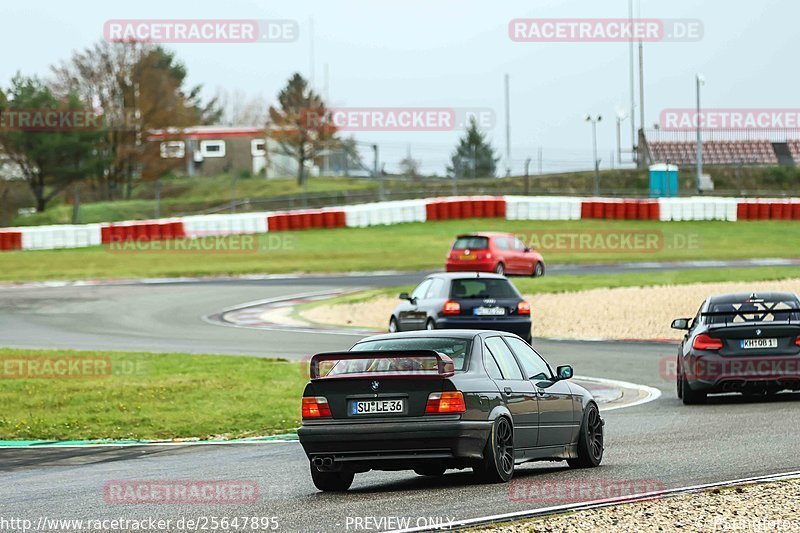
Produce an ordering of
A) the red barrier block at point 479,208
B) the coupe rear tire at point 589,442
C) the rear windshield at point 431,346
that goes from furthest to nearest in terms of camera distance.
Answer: the red barrier block at point 479,208, the coupe rear tire at point 589,442, the rear windshield at point 431,346

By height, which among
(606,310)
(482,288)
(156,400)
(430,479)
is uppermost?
(482,288)

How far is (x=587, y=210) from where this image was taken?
53750 mm

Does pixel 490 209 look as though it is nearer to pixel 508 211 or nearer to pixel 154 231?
pixel 508 211

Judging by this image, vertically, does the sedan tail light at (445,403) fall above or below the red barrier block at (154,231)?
below

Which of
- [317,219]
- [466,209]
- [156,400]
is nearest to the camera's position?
[156,400]

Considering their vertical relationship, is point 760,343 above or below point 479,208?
below

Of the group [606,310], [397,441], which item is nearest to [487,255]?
[606,310]

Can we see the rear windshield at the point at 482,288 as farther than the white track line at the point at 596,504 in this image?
Yes

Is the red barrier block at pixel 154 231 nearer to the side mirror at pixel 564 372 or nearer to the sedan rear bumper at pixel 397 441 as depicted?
the side mirror at pixel 564 372

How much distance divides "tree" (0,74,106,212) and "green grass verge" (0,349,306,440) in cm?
4671

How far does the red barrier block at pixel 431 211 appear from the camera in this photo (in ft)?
177

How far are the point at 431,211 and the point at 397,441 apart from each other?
4480 centimetres

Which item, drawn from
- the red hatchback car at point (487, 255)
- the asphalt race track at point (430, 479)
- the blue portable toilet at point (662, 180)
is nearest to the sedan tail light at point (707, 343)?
the asphalt race track at point (430, 479)

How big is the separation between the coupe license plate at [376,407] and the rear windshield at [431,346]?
1.63ft
